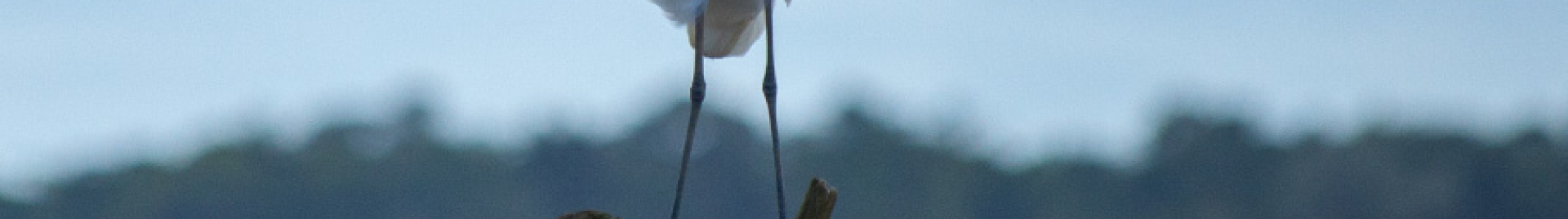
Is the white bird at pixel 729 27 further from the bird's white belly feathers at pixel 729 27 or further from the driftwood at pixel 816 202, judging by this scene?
the driftwood at pixel 816 202

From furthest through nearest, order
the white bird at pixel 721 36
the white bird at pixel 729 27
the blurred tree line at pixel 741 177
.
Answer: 1. the blurred tree line at pixel 741 177
2. the white bird at pixel 729 27
3. the white bird at pixel 721 36

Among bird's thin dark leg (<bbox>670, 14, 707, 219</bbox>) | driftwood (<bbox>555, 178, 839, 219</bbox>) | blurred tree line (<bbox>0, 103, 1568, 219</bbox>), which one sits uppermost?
bird's thin dark leg (<bbox>670, 14, 707, 219</bbox>)

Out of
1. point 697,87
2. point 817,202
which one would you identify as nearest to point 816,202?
point 817,202

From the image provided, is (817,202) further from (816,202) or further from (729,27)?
(729,27)

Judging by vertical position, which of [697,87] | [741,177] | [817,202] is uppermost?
[697,87]

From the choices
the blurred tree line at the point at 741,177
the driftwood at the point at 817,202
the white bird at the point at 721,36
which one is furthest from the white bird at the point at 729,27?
the blurred tree line at the point at 741,177

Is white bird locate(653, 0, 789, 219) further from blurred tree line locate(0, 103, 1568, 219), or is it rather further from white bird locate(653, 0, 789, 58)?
blurred tree line locate(0, 103, 1568, 219)

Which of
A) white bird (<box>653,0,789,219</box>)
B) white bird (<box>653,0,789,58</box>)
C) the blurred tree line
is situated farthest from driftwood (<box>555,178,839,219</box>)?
the blurred tree line

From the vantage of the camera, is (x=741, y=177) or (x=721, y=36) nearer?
(x=721, y=36)
